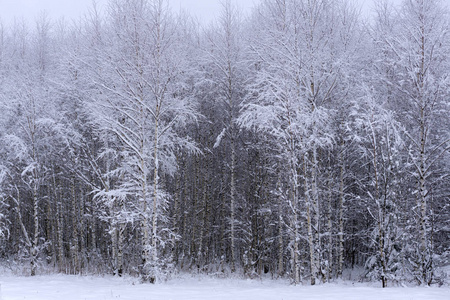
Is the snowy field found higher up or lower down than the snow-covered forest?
lower down

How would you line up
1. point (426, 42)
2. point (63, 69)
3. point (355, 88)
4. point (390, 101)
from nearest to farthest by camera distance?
point (426, 42)
point (355, 88)
point (390, 101)
point (63, 69)

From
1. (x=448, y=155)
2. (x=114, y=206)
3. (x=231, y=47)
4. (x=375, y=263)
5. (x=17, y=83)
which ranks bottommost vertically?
(x=375, y=263)

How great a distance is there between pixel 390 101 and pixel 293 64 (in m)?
5.18

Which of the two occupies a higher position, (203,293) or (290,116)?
(290,116)

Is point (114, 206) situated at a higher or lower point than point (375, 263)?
higher

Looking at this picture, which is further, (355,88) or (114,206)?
(114,206)

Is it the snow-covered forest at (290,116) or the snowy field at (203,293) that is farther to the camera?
the snow-covered forest at (290,116)

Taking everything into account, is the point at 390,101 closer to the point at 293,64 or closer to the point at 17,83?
the point at 293,64

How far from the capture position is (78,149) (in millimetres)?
18688

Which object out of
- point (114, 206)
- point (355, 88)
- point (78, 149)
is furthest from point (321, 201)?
point (78, 149)

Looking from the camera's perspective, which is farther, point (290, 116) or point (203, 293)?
point (290, 116)

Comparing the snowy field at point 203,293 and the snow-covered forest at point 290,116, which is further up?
the snow-covered forest at point 290,116

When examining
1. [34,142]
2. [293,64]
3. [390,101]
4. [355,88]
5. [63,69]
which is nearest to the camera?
[293,64]

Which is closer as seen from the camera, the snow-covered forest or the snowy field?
the snowy field
